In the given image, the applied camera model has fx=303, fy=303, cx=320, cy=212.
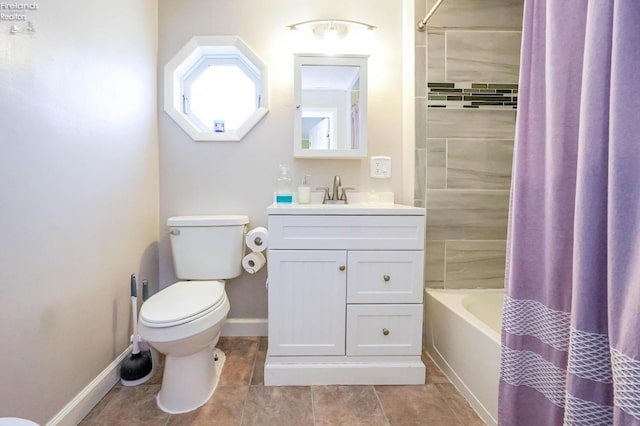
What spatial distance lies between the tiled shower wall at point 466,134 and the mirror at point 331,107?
339mm

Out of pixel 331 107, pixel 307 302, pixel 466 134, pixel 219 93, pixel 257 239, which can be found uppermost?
pixel 219 93

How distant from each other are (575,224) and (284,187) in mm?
1438

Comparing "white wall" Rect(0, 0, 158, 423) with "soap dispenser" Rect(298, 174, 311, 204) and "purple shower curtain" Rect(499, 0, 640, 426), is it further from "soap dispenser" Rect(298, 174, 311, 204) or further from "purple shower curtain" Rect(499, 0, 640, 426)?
"purple shower curtain" Rect(499, 0, 640, 426)

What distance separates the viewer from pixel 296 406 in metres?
1.30

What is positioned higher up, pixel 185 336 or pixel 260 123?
pixel 260 123

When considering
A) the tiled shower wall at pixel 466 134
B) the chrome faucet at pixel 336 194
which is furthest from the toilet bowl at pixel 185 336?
the tiled shower wall at pixel 466 134

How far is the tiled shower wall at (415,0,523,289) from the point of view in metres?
1.74

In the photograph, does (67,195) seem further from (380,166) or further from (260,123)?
(380,166)

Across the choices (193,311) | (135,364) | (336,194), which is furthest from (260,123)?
(135,364)

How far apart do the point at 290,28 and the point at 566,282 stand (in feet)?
6.14

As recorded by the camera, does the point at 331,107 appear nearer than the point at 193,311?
No

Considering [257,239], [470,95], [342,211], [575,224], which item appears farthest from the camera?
[470,95]

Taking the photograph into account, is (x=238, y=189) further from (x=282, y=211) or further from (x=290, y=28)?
(x=290, y=28)

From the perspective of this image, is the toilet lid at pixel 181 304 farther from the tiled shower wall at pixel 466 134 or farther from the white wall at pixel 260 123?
the tiled shower wall at pixel 466 134
